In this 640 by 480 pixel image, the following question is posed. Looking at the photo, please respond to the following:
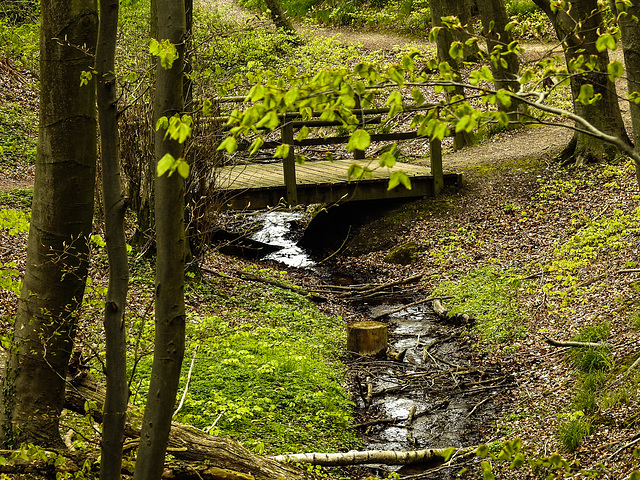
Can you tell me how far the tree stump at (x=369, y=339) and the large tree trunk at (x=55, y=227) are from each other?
416cm

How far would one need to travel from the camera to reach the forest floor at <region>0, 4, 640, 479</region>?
16.0ft

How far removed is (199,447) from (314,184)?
7605mm

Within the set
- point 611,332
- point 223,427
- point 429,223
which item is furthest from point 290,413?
point 429,223

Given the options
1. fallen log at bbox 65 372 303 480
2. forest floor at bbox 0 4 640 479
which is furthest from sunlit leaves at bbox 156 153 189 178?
fallen log at bbox 65 372 303 480

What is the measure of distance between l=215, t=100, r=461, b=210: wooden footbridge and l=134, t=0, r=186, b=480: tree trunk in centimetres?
682

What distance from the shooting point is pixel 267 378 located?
603cm

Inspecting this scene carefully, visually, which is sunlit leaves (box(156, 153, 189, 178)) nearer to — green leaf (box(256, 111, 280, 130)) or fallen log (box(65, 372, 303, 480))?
green leaf (box(256, 111, 280, 130))

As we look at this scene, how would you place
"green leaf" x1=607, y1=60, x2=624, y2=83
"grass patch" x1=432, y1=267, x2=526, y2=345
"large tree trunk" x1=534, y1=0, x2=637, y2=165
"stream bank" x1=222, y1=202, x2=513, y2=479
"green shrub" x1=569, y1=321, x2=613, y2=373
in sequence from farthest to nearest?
"large tree trunk" x1=534, y1=0, x2=637, y2=165 → "grass patch" x1=432, y1=267, x2=526, y2=345 → "stream bank" x1=222, y1=202, x2=513, y2=479 → "green shrub" x1=569, y1=321, x2=613, y2=373 → "green leaf" x1=607, y1=60, x2=624, y2=83

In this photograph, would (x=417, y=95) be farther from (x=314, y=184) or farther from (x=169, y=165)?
(x=314, y=184)

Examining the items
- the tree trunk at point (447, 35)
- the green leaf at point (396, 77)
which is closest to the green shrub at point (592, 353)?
the green leaf at point (396, 77)

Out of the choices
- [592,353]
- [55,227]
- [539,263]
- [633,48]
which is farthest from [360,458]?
[539,263]

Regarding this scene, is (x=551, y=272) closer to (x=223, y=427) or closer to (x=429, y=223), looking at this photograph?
(x=429, y=223)

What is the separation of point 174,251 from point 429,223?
9252 mm

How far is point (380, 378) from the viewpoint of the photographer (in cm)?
677
